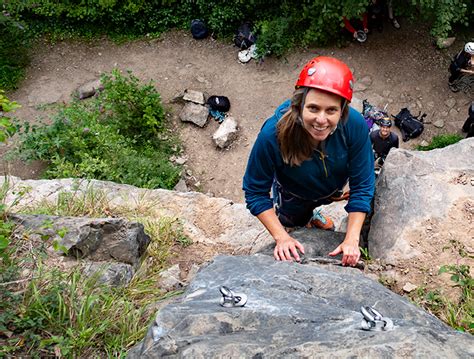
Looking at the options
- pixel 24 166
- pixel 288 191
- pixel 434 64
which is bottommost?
pixel 24 166

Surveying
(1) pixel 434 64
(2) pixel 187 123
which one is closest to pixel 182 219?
(2) pixel 187 123

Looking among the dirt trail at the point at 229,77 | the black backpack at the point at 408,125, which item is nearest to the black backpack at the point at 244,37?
the dirt trail at the point at 229,77

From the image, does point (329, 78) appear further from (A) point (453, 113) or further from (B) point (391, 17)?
(B) point (391, 17)

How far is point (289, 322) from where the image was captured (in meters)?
2.31

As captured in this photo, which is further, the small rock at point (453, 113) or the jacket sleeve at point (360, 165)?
the small rock at point (453, 113)

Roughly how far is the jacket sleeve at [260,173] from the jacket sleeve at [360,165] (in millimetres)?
514

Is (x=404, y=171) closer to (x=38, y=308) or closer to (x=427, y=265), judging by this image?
(x=427, y=265)

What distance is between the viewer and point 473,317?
10.8 ft

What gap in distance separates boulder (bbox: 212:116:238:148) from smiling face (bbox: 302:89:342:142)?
7.08 meters

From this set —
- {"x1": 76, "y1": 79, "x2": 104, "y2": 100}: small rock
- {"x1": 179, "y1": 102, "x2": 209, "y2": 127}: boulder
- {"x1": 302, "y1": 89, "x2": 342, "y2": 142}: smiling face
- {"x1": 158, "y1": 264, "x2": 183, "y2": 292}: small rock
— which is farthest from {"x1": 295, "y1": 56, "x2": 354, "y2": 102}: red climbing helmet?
{"x1": 76, "y1": 79, "x2": 104, "y2": 100}: small rock

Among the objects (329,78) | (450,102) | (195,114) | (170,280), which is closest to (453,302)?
(329,78)

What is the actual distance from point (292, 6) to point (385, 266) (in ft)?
26.3

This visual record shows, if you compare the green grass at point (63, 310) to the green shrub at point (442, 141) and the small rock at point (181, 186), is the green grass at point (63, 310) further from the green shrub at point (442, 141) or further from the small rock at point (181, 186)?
the green shrub at point (442, 141)

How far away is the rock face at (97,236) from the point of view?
4.10 metres
